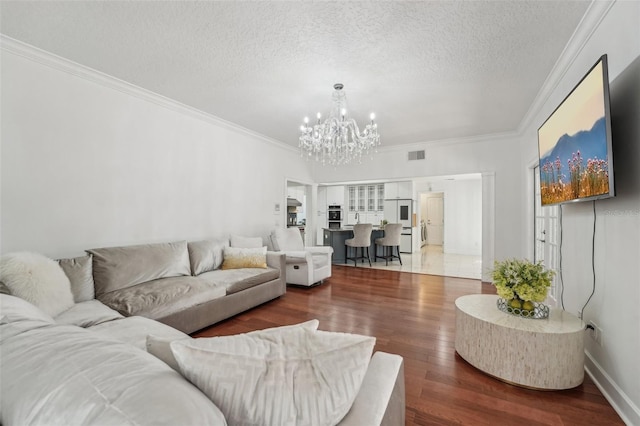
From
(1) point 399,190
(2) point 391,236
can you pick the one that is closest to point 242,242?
(2) point 391,236

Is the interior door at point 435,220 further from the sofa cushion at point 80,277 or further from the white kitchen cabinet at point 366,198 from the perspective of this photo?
the sofa cushion at point 80,277

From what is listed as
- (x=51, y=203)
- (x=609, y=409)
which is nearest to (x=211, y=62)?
(x=51, y=203)

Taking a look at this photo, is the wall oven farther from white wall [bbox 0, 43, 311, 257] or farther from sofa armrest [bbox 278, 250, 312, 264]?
white wall [bbox 0, 43, 311, 257]

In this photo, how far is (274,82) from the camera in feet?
10.2

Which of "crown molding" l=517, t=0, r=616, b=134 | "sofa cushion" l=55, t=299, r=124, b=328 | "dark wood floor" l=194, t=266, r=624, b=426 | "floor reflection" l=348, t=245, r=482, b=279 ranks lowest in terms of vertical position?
"dark wood floor" l=194, t=266, r=624, b=426

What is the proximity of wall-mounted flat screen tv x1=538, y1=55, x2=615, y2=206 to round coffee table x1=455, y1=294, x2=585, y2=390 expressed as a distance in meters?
0.96

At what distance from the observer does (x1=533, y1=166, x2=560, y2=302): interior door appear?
3.10 meters

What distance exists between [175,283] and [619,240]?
361 centimetres

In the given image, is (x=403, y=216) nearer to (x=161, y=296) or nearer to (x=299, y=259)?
(x=299, y=259)

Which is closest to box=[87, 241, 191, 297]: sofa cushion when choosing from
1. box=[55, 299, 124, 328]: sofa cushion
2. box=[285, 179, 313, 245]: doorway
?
box=[55, 299, 124, 328]: sofa cushion

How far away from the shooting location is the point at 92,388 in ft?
1.89

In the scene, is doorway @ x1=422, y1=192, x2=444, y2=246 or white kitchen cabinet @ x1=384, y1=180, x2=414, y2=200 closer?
white kitchen cabinet @ x1=384, y1=180, x2=414, y2=200

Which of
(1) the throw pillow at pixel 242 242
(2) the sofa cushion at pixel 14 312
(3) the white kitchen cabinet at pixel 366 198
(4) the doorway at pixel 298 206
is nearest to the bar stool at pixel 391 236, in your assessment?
(4) the doorway at pixel 298 206

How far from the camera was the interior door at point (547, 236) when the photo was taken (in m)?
3.10
